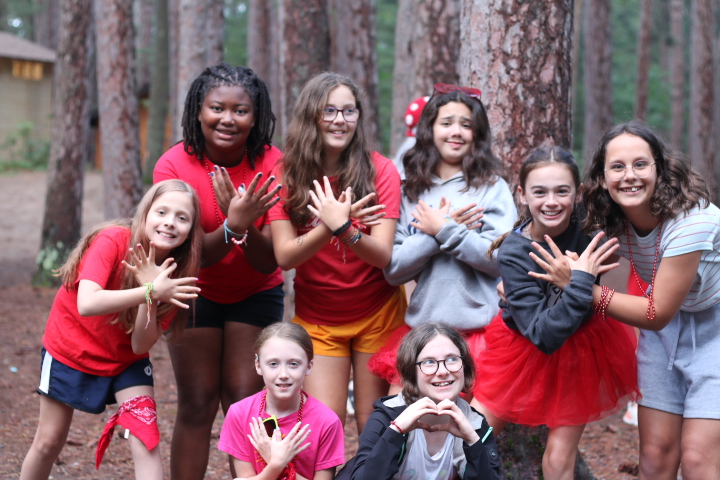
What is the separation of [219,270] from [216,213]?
11.6 inches

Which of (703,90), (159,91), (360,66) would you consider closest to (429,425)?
(360,66)

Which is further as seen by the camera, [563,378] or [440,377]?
[563,378]

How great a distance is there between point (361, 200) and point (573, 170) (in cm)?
100

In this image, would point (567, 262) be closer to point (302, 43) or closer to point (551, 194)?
point (551, 194)

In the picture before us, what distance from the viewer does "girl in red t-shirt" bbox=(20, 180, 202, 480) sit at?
3342 millimetres

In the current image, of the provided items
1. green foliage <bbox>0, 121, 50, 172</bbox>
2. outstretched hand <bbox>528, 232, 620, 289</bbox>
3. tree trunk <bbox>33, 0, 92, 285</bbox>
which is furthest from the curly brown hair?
green foliage <bbox>0, 121, 50, 172</bbox>

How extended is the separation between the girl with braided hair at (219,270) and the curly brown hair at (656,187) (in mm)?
1586

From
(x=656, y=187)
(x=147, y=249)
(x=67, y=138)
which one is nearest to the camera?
(x=656, y=187)

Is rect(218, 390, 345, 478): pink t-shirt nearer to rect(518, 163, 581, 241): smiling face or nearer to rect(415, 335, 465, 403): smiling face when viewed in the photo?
rect(415, 335, 465, 403): smiling face

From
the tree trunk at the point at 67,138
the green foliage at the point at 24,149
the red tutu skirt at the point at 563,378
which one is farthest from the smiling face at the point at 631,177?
the green foliage at the point at 24,149

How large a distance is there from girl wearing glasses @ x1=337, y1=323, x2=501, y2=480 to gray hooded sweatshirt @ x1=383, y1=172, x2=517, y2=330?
0.94ft

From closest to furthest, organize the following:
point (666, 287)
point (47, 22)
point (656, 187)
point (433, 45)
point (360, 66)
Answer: point (666, 287) < point (656, 187) < point (433, 45) < point (360, 66) < point (47, 22)

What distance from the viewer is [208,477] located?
4.80 metres

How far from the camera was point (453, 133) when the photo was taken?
3680 millimetres
